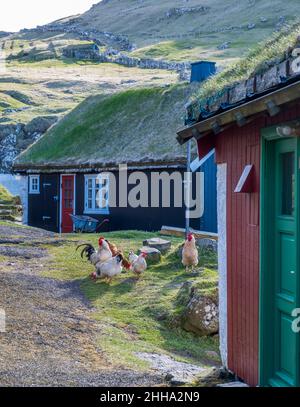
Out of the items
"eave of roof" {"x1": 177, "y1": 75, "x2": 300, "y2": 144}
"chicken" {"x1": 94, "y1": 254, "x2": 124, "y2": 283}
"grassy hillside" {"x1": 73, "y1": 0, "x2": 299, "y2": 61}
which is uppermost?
"grassy hillside" {"x1": 73, "y1": 0, "x2": 299, "y2": 61}

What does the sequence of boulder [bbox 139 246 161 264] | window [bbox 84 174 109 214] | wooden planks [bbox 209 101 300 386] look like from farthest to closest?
1. window [bbox 84 174 109 214]
2. boulder [bbox 139 246 161 264]
3. wooden planks [bbox 209 101 300 386]

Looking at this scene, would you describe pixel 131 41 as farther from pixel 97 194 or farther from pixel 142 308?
pixel 142 308

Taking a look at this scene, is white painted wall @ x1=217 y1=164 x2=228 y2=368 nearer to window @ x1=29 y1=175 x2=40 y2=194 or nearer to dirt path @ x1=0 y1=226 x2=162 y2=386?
dirt path @ x1=0 y1=226 x2=162 y2=386

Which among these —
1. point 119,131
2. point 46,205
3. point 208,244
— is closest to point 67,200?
point 46,205

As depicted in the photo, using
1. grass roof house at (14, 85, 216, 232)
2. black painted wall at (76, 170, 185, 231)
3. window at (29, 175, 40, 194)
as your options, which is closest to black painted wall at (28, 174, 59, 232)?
grass roof house at (14, 85, 216, 232)

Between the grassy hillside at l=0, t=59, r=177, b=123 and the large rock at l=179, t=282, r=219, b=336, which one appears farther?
the grassy hillside at l=0, t=59, r=177, b=123

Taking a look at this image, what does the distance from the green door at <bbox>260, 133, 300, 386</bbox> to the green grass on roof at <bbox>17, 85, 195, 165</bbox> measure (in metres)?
16.7

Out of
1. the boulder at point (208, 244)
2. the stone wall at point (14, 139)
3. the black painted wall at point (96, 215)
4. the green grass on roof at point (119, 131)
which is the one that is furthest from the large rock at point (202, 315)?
the stone wall at point (14, 139)

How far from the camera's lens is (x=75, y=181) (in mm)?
27656

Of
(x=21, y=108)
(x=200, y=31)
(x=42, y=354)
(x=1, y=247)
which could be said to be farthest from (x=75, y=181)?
(x=200, y=31)

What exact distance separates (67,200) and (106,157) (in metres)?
2.96

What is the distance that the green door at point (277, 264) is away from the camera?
635cm

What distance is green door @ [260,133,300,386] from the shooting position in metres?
6.35

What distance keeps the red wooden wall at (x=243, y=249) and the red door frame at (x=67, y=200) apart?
2010cm
